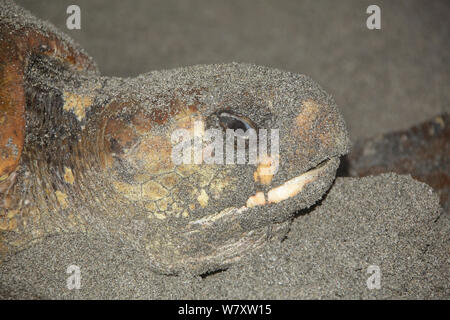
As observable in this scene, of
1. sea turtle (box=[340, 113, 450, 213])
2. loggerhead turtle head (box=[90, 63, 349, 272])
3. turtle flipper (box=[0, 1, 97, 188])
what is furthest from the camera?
sea turtle (box=[340, 113, 450, 213])

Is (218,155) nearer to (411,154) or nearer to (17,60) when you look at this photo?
(17,60)

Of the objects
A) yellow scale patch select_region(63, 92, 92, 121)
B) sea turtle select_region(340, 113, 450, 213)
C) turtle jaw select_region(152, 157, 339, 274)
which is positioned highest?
yellow scale patch select_region(63, 92, 92, 121)

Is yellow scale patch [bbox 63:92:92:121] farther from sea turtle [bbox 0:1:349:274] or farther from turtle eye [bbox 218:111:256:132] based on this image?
turtle eye [bbox 218:111:256:132]

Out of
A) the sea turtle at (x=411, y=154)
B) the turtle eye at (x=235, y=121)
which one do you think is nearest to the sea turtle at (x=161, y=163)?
the turtle eye at (x=235, y=121)

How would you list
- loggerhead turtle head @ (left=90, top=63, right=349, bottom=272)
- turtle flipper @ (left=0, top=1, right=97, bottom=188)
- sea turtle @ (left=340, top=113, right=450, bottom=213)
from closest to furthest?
loggerhead turtle head @ (left=90, top=63, right=349, bottom=272), turtle flipper @ (left=0, top=1, right=97, bottom=188), sea turtle @ (left=340, top=113, right=450, bottom=213)

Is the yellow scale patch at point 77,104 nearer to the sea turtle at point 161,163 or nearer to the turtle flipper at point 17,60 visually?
the sea turtle at point 161,163

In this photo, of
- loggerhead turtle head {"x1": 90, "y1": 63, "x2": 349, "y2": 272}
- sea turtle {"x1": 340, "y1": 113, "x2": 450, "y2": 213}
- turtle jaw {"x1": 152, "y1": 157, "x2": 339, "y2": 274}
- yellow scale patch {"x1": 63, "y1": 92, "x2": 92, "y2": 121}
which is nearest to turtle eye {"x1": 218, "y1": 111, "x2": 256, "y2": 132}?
loggerhead turtle head {"x1": 90, "y1": 63, "x2": 349, "y2": 272}
